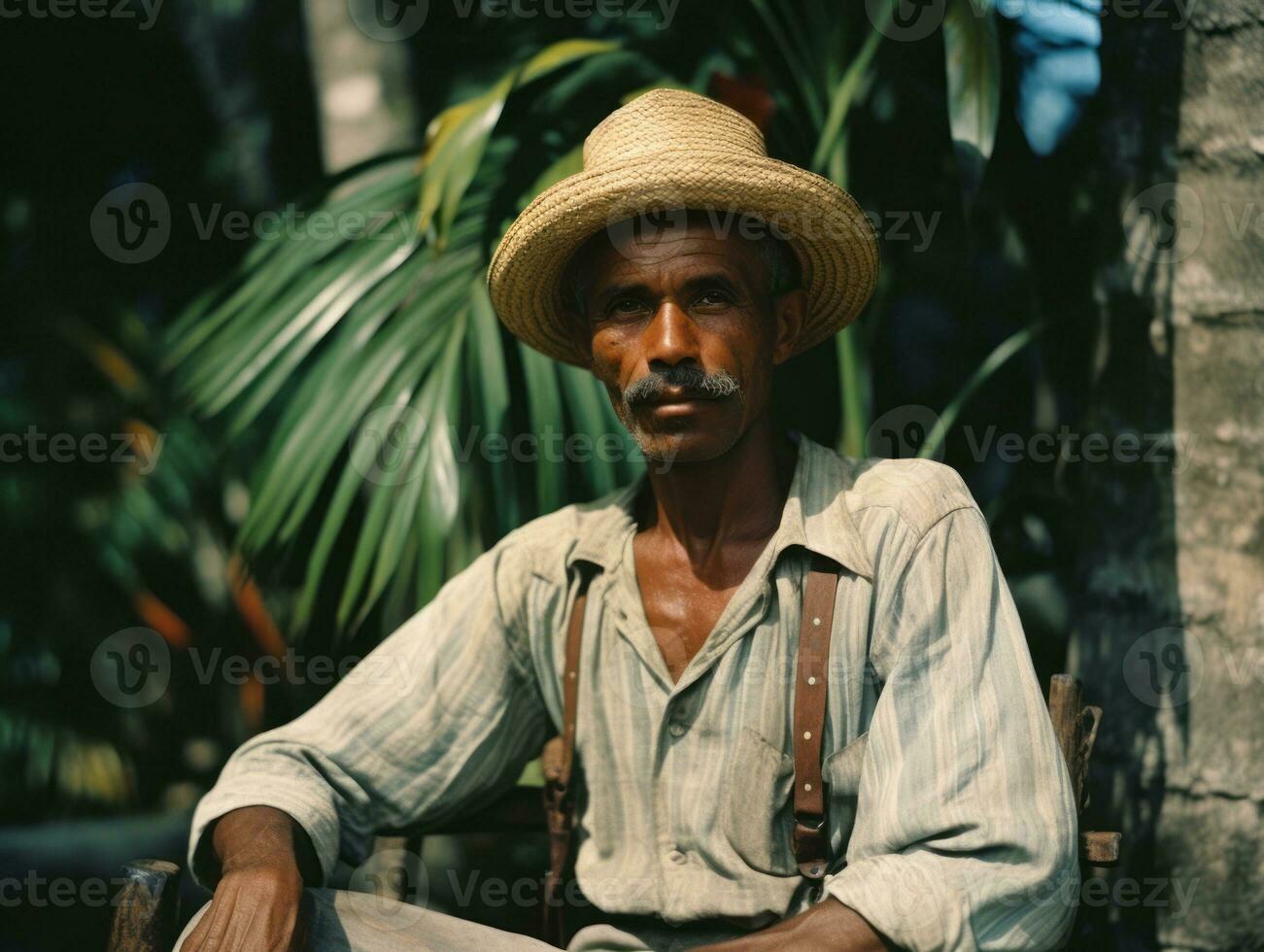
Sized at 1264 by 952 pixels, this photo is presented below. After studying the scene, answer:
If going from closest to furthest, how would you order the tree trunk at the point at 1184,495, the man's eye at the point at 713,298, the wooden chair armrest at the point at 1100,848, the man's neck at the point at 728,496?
1. the wooden chair armrest at the point at 1100,848
2. the man's eye at the point at 713,298
3. the man's neck at the point at 728,496
4. the tree trunk at the point at 1184,495

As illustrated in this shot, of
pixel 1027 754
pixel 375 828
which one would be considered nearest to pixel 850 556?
pixel 1027 754

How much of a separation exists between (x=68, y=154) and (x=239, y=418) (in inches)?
34.0

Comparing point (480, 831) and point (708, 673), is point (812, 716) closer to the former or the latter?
point (708, 673)

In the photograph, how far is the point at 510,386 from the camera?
11.0 ft

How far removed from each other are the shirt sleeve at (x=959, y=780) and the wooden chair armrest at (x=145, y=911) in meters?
0.98

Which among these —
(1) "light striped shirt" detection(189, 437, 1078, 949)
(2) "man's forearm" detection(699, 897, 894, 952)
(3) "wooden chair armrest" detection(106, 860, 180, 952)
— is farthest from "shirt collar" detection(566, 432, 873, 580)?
(3) "wooden chair armrest" detection(106, 860, 180, 952)

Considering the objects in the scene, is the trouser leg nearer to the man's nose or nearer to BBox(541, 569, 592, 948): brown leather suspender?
BBox(541, 569, 592, 948): brown leather suspender

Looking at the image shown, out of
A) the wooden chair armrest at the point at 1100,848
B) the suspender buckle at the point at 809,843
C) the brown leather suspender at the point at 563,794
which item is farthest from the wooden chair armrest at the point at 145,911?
the wooden chair armrest at the point at 1100,848

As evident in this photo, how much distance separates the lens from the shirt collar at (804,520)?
2.21m

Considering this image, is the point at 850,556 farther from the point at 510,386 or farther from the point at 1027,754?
the point at 510,386

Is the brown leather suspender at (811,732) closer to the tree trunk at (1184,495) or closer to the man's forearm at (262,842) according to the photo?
the man's forearm at (262,842)

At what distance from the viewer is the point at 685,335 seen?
221 centimetres

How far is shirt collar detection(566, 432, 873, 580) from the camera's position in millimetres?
2207

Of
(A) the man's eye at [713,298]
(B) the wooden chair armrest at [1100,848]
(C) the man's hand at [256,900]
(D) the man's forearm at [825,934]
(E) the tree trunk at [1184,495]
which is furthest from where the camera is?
(E) the tree trunk at [1184,495]
